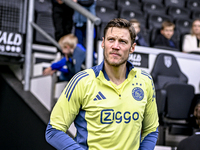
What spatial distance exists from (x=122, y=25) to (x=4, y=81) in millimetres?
2423

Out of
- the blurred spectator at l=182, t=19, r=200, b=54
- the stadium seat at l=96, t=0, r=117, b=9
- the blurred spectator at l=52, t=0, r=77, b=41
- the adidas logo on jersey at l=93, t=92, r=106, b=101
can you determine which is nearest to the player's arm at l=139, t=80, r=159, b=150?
the adidas logo on jersey at l=93, t=92, r=106, b=101

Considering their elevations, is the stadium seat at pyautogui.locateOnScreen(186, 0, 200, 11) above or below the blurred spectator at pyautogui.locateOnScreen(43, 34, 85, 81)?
above

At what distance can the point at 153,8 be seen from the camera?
21.8 feet

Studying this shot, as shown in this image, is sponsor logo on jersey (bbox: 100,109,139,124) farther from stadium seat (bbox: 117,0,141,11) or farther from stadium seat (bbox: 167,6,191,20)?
stadium seat (bbox: 167,6,191,20)

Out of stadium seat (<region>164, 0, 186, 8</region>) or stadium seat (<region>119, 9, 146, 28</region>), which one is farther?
stadium seat (<region>164, 0, 186, 8</region>)

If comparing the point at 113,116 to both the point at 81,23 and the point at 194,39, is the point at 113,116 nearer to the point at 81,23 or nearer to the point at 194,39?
the point at 81,23

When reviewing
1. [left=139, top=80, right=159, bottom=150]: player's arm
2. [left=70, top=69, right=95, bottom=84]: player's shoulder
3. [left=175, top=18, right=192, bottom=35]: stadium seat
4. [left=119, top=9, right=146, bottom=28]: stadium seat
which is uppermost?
[left=119, top=9, right=146, bottom=28]: stadium seat

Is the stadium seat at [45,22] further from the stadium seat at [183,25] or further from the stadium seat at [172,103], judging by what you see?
the stadium seat at [183,25]

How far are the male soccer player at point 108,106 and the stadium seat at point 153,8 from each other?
514 centimetres

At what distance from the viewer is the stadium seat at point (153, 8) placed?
656 centimetres

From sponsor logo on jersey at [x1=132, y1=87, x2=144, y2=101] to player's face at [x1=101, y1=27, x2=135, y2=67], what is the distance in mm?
157

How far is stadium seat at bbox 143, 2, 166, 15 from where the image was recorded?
6559mm

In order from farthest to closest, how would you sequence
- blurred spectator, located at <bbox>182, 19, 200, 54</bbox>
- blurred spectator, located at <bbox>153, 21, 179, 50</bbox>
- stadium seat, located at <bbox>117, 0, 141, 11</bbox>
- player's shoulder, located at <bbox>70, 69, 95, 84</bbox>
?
stadium seat, located at <bbox>117, 0, 141, 11</bbox> < blurred spectator, located at <bbox>182, 19, 200, 54</bbox> < blurred spectator, located at <bbox>153, 21, 179, 50</bbox> < player's shoulder, located at <bbox>70, 69, 95, 84</bbox>

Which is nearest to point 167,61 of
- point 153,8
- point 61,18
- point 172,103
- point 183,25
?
point 172,103
